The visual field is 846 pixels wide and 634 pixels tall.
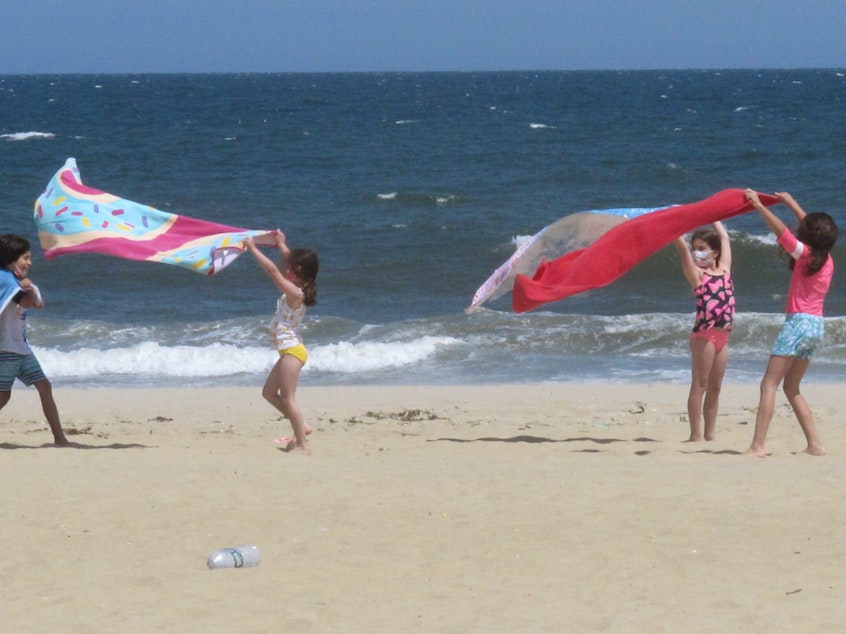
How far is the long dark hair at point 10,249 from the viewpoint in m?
7.37

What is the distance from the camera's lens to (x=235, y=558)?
5.18m

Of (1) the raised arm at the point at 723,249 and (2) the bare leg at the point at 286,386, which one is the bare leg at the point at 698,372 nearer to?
(1) the raised arm at the point at 723,249

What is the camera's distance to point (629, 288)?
60.6 ft

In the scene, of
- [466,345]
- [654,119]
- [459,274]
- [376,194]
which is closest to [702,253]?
[466,345]

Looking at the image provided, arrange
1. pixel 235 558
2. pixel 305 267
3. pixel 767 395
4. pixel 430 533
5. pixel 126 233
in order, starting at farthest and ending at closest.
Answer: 1. pixel 126 233
2. pixel 305 267
3. pixel 767 395
4. pixel 430 533
5. pixel 235 558

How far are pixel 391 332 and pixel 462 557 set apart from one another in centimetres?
931

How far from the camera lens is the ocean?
42.3ft

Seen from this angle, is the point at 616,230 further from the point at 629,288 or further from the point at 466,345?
the point at 629,288

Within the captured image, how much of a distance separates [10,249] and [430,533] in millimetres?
3446

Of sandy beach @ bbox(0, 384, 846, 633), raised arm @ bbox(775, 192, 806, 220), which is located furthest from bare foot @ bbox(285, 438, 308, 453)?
raised arm @ bbox(775, 192, 806, 220)

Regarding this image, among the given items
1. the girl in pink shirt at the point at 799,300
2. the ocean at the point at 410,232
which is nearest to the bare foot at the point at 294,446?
the girl in pink shirt at the point at 799,300

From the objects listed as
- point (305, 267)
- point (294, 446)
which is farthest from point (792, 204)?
point (294, 446)

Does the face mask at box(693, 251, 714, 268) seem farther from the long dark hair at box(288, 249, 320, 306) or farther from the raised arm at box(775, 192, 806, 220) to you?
the long dark hair at box(288, 249, 320, 306)

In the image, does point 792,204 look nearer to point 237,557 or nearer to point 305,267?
point 305,267
